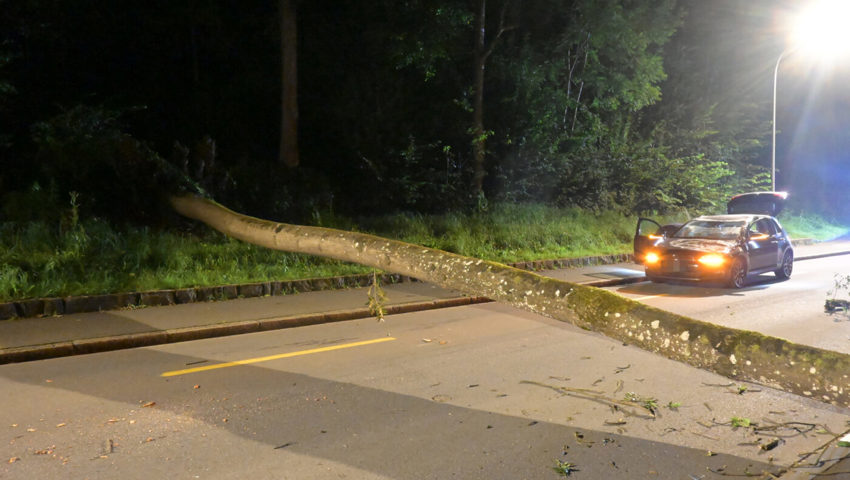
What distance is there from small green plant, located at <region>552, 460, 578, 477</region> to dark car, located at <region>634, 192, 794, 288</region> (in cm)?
985

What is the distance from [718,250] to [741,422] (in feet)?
28.4

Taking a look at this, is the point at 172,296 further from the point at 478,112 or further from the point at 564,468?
the point at 478,112

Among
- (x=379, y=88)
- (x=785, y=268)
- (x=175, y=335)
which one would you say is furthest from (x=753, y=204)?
(x=175, y=335)

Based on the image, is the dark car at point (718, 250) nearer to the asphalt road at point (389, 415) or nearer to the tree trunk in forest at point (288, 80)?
the asphalt road at point (389, 415)

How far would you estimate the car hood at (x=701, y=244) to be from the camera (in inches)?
520

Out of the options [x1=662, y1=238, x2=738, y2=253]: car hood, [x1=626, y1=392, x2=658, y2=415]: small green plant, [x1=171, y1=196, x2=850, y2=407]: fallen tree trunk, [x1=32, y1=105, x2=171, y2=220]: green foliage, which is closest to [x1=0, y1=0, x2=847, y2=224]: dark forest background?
[x1=32, y1=105, x2=171, y2=220]: green foliage

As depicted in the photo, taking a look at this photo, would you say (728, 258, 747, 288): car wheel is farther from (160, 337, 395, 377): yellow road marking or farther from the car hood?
(160, 337, 395, 377): yellow road marking

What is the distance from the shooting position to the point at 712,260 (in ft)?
42.9

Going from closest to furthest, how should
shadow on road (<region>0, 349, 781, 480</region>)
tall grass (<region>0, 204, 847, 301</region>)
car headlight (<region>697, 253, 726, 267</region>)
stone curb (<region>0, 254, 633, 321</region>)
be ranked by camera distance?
shadow on road (<region>0, 349, 781, 480</region>) < stone curb (<region>0, 254, 633, 321</region>) < tall grass (<region>0, 204, 847, 301</region>) < car headlight (<region>697, 253, 726, 267</region>)

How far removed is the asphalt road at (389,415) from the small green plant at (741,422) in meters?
0.08

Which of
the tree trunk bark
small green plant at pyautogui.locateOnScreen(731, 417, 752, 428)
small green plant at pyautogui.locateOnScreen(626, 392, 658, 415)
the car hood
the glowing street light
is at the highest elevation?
the glowing street light

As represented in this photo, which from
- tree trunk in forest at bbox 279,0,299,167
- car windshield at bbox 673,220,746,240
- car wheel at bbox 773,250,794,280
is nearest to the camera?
car windshield at bbox 673,220,746,240

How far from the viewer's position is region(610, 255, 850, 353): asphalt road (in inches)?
350

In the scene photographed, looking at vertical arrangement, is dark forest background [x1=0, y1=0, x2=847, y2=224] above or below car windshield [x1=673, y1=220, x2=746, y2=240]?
above
